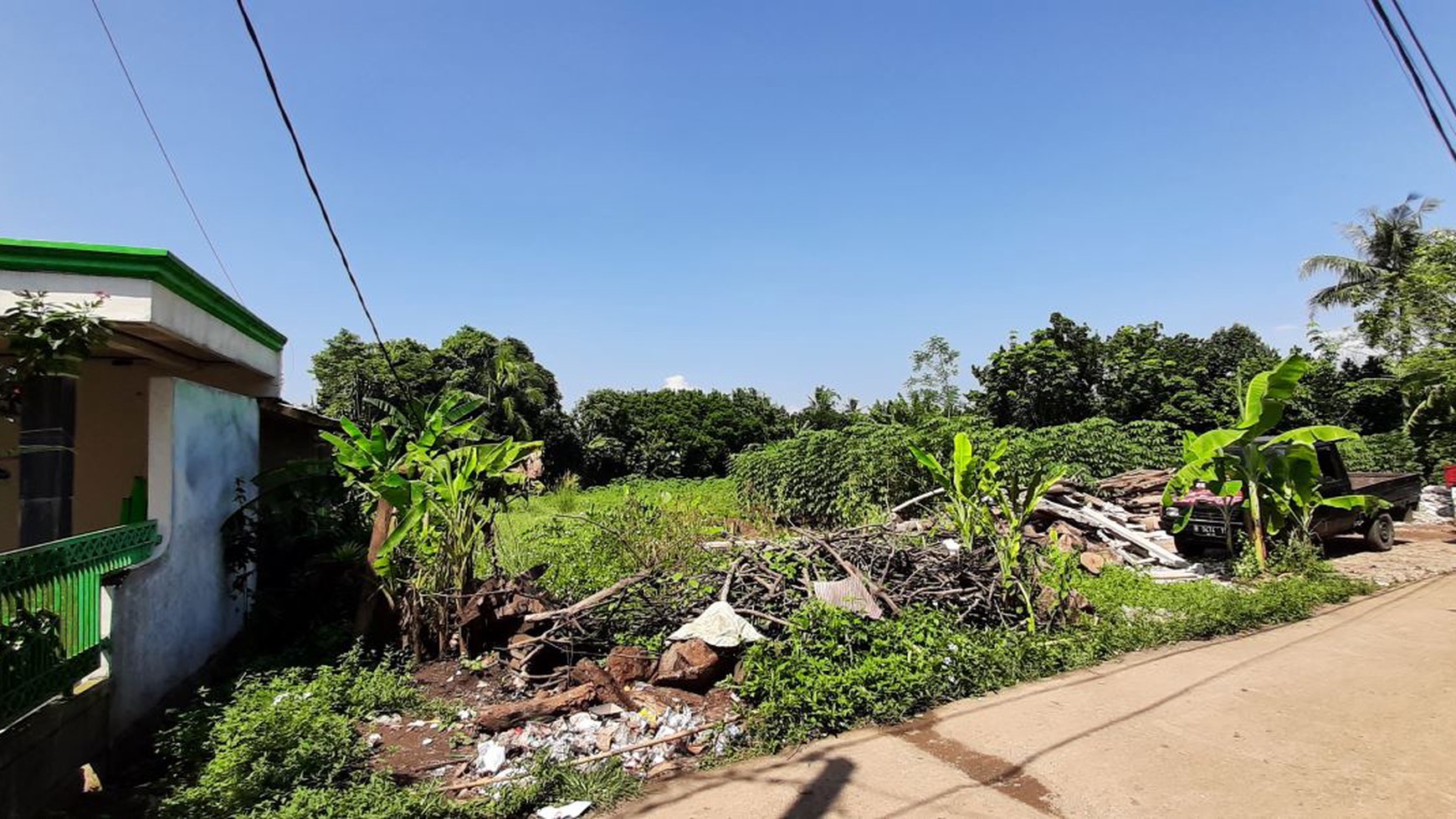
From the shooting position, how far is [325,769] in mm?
3988

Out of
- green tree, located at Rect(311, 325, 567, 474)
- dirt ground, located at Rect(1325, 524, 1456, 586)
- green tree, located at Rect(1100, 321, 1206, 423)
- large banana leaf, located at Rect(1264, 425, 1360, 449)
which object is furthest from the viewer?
green tree, located at Rect(311, 325, 567, 474)

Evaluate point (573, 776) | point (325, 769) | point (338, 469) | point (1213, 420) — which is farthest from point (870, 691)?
point (1213, 420)

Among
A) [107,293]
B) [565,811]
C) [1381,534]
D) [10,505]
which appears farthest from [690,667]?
[1381,534]

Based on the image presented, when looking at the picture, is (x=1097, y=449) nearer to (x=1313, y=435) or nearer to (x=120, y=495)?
(x=1313, y=435)

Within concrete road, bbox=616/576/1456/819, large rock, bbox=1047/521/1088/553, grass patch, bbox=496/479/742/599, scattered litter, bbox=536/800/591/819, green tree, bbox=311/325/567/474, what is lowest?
concrete road, bbox=616/576/1456/819

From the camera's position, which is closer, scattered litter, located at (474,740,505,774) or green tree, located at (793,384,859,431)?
scattered litter, located at (474,740,505,774)

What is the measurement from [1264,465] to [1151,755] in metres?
7.14

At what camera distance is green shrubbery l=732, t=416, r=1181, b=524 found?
1456 centimetres

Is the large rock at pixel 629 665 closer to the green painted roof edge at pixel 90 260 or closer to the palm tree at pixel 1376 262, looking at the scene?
the green painted roof edge at pixel 90 260

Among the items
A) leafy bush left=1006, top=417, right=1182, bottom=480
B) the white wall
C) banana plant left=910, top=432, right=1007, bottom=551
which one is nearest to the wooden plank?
leafy bush left=1006, top=417, right=1182, bottom=480

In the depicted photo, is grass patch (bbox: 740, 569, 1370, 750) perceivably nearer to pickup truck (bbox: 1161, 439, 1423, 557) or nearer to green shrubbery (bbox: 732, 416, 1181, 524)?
pickup truck (bbox: 1161, 439, 1423, 557)

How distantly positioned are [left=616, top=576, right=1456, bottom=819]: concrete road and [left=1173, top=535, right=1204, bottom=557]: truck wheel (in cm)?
517

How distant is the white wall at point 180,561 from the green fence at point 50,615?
0.95 ft

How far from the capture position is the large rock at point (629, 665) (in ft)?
17.8
